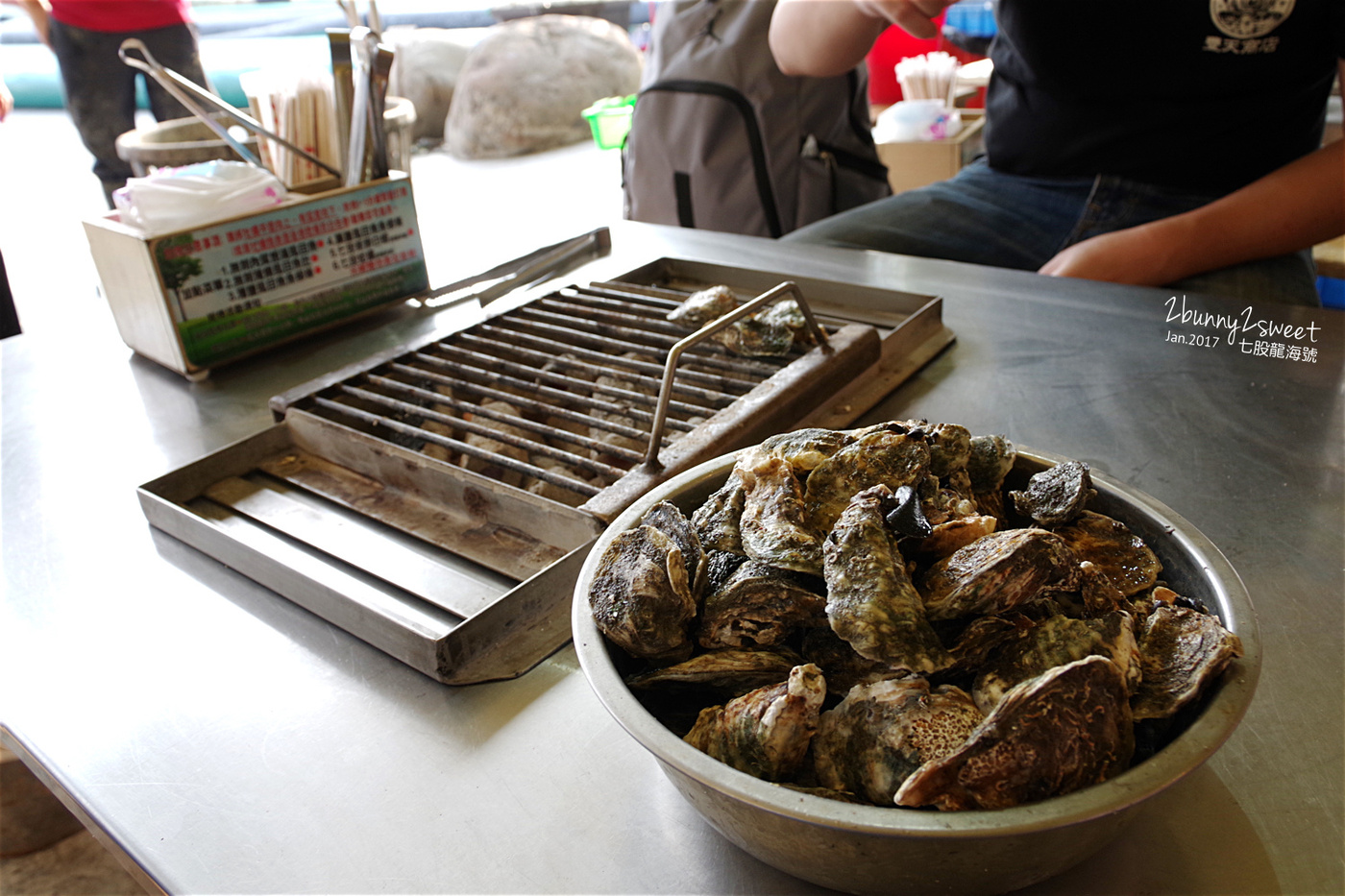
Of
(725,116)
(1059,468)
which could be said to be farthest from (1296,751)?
(725,116)

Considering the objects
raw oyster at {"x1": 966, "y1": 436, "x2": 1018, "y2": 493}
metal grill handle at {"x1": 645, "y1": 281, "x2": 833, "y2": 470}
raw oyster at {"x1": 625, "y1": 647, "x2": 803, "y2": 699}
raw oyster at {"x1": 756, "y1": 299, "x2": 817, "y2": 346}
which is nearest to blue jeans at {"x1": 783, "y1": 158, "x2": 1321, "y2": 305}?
raw oyster at {"x1": 756, "y1": 299, "x2": 817, "y2": 346}

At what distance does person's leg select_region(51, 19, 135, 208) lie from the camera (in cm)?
299

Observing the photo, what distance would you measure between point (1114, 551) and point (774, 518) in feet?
0.75

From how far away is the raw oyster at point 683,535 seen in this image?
0.58 m

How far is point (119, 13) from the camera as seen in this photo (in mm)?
2986

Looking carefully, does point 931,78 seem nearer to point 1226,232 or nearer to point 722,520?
point 1226,232

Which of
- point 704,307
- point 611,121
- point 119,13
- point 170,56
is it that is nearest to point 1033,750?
point 704,307

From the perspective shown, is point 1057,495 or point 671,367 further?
point 671,367

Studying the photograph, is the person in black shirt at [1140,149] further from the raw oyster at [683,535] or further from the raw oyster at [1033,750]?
the raw oyster at [1033,750]

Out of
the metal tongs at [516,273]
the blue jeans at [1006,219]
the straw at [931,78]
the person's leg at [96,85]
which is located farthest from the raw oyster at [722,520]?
the straw at [931,78]

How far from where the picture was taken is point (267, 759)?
66 cm

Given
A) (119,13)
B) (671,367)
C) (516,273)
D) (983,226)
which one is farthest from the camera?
(119,13)

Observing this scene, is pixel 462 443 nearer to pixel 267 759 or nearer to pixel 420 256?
pixel 267 759

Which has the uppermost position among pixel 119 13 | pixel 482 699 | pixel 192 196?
pixel 119 13
